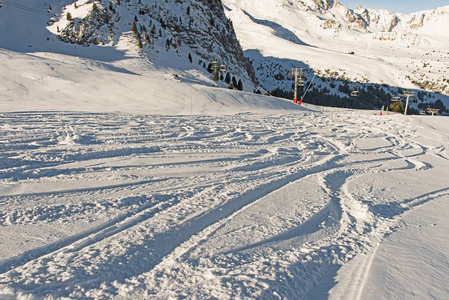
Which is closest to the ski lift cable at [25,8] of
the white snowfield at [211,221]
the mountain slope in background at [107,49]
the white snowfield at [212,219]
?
the mountain slope in background at [107,49]

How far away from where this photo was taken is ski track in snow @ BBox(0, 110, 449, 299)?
8.14ft

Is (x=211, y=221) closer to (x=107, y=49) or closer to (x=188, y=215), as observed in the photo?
(x=188, y=215)

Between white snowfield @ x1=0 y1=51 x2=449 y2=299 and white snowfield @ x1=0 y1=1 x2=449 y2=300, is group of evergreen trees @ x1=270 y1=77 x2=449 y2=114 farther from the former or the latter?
white snowfield @ x1=0 y1=51 x2=449 y2=299

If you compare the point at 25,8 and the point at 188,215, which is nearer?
the point at 188,215

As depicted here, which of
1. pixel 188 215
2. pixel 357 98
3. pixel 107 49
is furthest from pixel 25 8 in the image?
pixel 357 98

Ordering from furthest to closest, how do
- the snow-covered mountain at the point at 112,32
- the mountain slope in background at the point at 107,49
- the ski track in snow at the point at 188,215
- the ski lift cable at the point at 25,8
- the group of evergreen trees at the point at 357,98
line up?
the group of evergreen trees at the point at 357,98 → the ski lift cable at the point at 25,8 → the snow-covered mountain at the point at 112,32 → the mountain slope in background at the point at 107,49 → the ski track in snow at the point at 188,215

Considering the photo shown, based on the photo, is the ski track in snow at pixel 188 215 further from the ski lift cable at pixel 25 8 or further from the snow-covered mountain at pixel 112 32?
the ski lift cable at pixel 25 8

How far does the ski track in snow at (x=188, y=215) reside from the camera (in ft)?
8.14

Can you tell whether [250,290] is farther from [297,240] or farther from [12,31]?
[12,31]

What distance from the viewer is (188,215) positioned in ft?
12.2

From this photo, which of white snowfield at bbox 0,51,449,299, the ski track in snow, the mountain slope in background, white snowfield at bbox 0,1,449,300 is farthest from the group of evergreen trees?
the ski track in snow

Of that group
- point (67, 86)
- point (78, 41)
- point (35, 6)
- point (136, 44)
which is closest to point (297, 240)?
point (67, 86)

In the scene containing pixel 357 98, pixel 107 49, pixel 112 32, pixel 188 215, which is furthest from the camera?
pixel 357 98

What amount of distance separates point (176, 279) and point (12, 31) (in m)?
55.7
